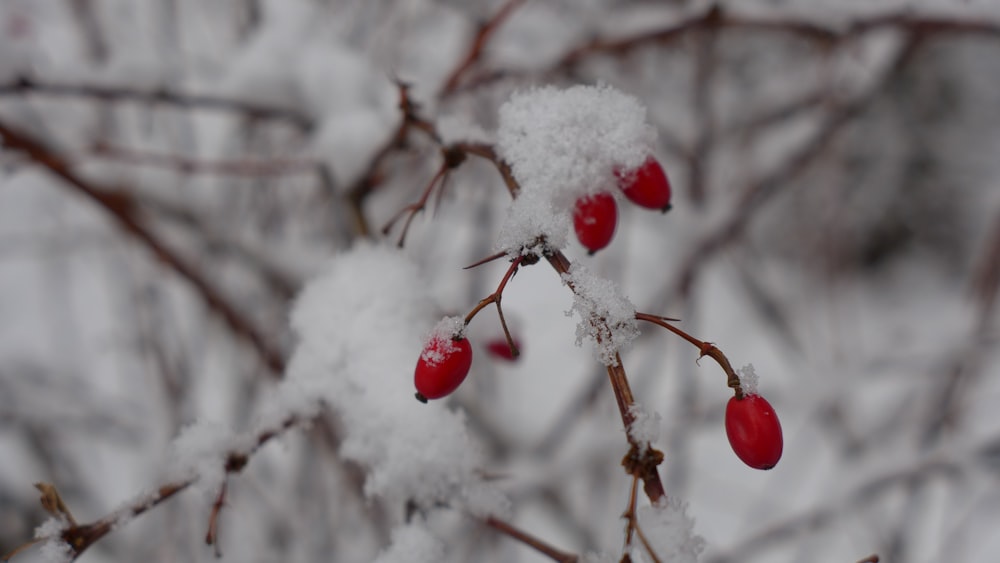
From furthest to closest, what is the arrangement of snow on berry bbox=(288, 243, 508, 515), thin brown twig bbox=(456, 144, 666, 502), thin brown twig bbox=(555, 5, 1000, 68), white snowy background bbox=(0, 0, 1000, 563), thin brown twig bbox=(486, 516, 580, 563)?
thin brown twig bbox=(555, 5, 1000, 68) → white snowy background bbox=(0, 0, 1000, 563) → snow on berry bbox=(288, 243, 508, 515) → thin brown twig bbox=(486, 516, 580, 563) → thin brown twig bbox=(456, 144, 666, 502)

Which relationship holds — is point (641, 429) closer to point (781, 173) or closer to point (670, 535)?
point (670, 535)

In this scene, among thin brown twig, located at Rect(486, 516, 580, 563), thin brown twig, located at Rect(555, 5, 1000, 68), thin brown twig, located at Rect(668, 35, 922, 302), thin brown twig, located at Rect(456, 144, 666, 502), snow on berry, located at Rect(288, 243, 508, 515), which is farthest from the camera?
thin brown twig, located at Rect(668, 35, 922, 302)

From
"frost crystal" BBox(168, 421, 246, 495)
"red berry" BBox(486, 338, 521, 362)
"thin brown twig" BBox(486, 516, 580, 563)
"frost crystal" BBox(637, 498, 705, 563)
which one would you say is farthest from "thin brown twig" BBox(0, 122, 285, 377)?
"frost crystal" BBox(637, 498, 705, 563)

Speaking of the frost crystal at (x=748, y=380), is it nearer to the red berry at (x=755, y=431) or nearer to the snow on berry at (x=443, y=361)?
the red berry at (x=755, y=431)

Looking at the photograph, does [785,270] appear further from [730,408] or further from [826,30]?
[730,408]

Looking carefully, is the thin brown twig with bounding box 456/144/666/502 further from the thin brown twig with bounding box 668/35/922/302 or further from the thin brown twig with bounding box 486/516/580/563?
the thin brown twig with bounding box 668/35/922/302
